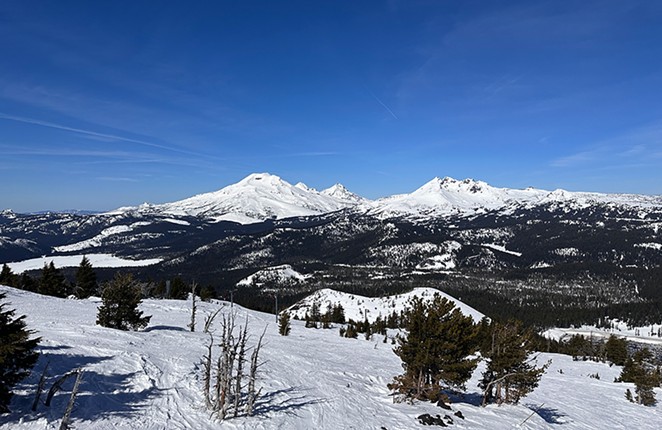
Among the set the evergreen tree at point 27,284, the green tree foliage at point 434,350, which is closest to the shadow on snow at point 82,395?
the green tree foliage at point 434,350

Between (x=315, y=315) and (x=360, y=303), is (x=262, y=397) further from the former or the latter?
(x=360, y=303)

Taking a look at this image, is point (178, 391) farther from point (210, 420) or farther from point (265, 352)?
point (265, 352)

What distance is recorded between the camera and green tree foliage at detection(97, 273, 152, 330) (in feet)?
113

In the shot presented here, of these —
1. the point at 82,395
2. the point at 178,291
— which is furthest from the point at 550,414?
the point at 178,291

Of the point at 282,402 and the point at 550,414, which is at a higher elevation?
the point at 282,402

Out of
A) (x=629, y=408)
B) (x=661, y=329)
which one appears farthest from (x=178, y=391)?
(x=661, y=329)

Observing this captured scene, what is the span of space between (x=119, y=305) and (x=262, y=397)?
61.7 feet

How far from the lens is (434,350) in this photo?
26828mm

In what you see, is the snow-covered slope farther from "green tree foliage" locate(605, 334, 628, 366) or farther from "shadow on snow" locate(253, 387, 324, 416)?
"shadow on snow" locate(253, 387, 324, 416)

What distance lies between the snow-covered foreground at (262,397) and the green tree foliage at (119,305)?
3.57 m

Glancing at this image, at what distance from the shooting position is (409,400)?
27.4m

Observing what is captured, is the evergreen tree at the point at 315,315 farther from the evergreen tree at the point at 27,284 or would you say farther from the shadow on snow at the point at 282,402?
the shadow on snow at the point at 282,402

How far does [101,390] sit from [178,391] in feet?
12.8

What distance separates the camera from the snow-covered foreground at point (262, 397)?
17344mm
